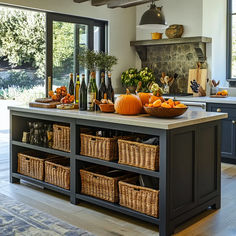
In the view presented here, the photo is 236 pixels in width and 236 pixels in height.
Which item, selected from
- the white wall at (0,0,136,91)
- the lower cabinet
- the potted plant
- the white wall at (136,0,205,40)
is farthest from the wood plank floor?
the white wall at (0,0,136,91)

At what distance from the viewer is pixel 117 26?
269 inches

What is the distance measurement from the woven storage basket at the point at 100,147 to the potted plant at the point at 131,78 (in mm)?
3449

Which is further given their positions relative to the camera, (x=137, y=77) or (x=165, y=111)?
(x=137, y=77)

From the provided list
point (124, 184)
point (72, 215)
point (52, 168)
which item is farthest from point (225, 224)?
point (52, 168)

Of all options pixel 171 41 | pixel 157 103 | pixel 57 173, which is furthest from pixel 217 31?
pixel 57 173

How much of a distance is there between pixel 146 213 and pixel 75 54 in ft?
13.0

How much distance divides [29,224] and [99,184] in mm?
693

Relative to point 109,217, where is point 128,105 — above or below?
above

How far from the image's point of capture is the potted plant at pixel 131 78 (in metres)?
6.66

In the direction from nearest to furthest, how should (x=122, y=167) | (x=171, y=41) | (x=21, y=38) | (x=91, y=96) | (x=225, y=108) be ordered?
1. (x=122, y=167)
2. (x=91, y=96)
3. (x=225, y=108)
4. (x=171, y=41)
5. (x=21, y=38)

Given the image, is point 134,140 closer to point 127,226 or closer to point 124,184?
point 124,184

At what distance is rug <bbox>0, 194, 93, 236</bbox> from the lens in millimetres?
2809

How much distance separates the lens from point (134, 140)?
3.18 metres

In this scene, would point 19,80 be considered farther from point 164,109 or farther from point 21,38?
point 164,109
